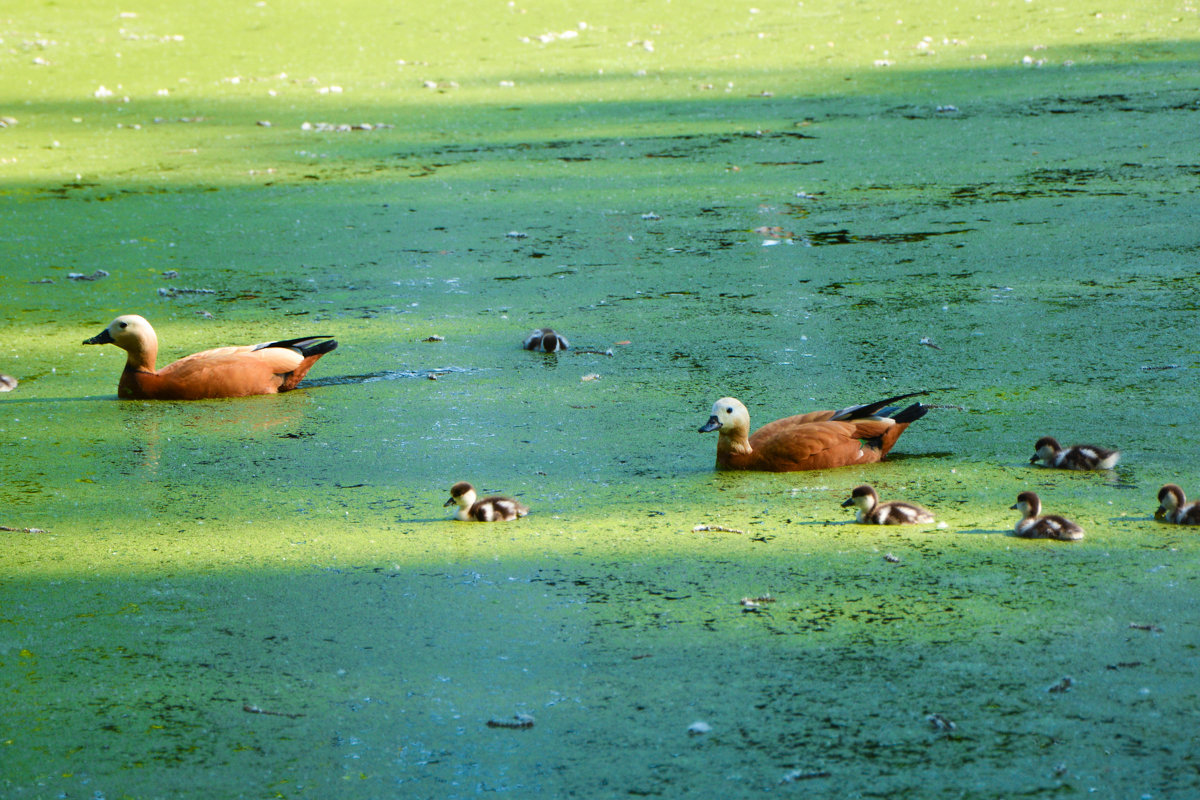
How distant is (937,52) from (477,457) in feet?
30.9

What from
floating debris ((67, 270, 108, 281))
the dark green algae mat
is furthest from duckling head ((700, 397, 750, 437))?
floating debris ((67, 270, 108, 281))

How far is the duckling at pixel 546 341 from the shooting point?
5.35 meters

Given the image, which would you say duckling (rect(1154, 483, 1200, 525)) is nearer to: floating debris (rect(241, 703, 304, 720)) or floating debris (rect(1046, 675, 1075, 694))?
floating debris (rect(1046, 675, 1075, 694))

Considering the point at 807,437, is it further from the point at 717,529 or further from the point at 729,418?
the point at 717,529

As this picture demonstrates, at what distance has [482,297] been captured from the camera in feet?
20.5

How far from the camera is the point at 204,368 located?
502 cm

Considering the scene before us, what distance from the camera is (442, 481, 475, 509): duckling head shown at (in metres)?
3.66

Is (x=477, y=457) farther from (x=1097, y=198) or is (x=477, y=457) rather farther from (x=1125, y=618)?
(x=1097, y=198)

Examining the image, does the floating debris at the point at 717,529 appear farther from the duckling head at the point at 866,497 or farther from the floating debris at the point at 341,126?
the floating debris at the point at 341,126

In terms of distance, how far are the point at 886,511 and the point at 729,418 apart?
65 cm

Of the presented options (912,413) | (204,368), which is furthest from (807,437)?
(204,368)

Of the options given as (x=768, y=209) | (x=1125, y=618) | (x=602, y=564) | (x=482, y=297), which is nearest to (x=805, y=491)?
(x=602, y=564)

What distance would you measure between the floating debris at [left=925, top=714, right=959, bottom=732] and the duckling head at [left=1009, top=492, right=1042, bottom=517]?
3.30ft

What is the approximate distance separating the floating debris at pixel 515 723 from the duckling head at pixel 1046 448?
1.98 meters
